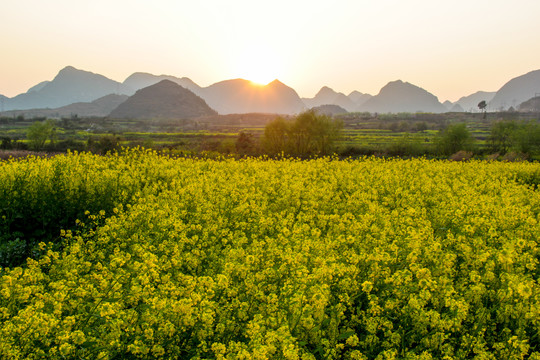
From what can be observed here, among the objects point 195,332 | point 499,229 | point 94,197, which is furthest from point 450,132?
point 195,332

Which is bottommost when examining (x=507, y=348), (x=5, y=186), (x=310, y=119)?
(x=507, y=348)

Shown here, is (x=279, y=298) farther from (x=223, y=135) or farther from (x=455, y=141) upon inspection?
(x=223, y=135)

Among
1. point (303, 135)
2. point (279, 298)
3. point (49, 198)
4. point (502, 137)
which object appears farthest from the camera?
point (502, 137)

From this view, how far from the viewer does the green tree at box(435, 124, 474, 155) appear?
4666 cm

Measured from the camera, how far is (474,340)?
428cm

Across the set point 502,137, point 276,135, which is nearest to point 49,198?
point 276,135

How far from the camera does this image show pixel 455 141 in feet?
155

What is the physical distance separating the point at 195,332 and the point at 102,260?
3256 millimetres

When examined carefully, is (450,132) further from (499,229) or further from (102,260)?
(102,260)

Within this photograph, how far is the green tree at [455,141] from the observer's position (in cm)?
4666

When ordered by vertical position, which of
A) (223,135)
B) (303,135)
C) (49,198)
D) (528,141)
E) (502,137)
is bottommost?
(49,198)

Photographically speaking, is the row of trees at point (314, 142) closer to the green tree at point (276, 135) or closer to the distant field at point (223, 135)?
the green tree at point (276, 135)

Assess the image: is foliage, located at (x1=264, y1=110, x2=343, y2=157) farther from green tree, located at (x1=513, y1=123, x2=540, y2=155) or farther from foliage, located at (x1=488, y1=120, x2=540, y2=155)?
foliage, located at (x1=488, y1=120, x2=540, y2=155)

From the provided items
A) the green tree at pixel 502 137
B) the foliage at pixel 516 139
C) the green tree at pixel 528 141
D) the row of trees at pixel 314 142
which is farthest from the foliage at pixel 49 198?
the green tree at pixel 502 137
